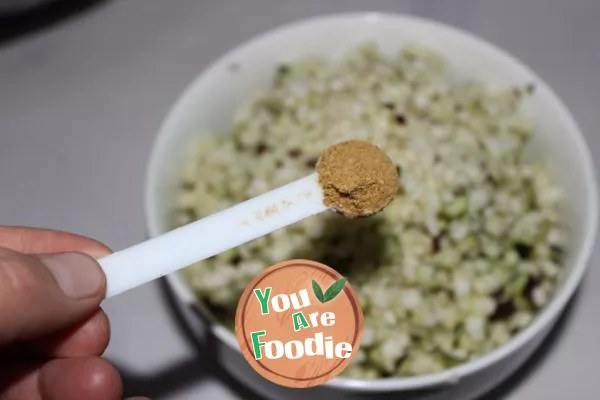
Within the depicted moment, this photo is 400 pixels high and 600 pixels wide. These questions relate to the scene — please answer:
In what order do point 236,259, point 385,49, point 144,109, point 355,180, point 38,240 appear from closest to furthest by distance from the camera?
1. point 355,180
2. point 38,240
3. point 236,259
4. point 385,49
5. point 144,109

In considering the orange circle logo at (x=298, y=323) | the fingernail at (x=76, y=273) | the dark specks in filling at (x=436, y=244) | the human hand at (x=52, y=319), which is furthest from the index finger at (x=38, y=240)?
the dark specks in filling at (x=436, y=244)

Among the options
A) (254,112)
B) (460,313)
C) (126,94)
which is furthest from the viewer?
(126,94)

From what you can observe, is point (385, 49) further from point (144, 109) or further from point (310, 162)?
point (144, 109)

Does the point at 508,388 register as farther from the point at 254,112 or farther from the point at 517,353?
the point at 254,112

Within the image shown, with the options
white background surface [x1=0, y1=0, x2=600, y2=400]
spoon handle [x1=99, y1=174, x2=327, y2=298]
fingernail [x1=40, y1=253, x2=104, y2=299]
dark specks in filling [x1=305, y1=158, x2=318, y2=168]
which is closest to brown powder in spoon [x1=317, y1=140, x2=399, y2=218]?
spoon handle [x1=99, y1=174, x2=327, y2=298]

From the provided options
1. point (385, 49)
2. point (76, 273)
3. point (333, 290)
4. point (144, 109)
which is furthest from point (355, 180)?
point (144, 109)

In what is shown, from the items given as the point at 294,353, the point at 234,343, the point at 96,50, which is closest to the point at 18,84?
the point at 96,50
